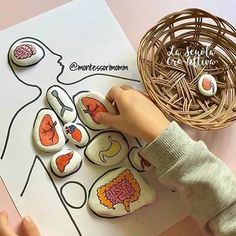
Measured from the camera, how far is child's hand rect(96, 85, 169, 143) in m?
0.68

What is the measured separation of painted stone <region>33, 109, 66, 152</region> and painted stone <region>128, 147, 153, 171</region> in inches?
3.8

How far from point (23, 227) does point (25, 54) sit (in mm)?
237

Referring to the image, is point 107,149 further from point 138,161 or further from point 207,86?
point 207,86

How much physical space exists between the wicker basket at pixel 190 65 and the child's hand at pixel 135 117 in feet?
A: 0.05

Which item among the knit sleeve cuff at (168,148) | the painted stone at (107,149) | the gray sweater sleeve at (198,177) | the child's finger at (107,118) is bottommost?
the gray sweater sleeve at (198,177)

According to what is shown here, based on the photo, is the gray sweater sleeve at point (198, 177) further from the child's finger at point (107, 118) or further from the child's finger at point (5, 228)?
the child's finger at point (5, 228)

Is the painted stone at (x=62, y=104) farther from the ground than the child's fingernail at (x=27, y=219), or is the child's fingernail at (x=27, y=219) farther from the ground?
the painted stone at (x=62, y=104)

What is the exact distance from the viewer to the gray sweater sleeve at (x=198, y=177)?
0.66 metres

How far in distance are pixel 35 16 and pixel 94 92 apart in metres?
0.15

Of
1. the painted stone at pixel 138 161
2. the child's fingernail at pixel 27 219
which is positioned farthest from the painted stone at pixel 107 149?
the child's fingernail at pixel 27 219

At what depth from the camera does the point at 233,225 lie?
65 cm

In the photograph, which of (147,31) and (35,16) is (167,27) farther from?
(35,16)

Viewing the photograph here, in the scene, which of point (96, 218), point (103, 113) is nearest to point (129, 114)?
point (103, 113)

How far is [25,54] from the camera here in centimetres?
72
